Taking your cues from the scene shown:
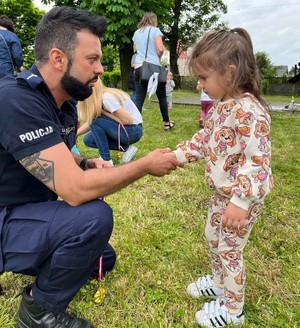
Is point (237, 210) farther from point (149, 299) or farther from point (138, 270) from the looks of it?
point (138, 270)

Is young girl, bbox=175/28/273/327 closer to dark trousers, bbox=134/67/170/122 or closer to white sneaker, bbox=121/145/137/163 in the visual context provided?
white sneaker, bbox=121/145/137/163

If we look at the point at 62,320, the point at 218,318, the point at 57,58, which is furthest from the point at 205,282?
the point at 57,58

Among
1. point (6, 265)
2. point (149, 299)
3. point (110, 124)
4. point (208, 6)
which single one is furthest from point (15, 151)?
point (208, 6)

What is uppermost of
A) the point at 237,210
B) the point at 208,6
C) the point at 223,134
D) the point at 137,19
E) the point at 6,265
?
the point at 208,6

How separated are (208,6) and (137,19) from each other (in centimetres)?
1614

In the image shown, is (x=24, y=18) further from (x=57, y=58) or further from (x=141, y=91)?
(x=57, y=58)

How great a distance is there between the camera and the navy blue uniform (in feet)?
4.83

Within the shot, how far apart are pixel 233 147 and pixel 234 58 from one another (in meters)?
0.39

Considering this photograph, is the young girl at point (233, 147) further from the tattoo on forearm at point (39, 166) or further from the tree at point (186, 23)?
→ the tree at point (186, 23)

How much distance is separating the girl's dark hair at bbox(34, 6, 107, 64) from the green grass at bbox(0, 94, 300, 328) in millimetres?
1275

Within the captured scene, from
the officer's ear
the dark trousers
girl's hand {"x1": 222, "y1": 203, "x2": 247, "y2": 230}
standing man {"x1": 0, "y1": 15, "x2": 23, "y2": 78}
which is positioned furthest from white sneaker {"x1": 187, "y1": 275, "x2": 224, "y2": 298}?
standing man {"x1": 0, "y1": 15, "x2": 23, "y2": 78}

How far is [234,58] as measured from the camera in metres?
1.50

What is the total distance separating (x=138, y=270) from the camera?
6.84 feet

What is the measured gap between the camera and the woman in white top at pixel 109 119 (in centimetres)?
357
